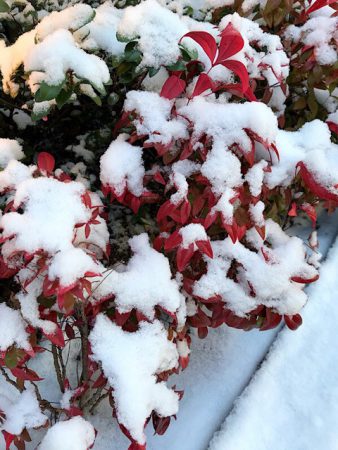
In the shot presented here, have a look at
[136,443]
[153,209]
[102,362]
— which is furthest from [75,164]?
[136,443]

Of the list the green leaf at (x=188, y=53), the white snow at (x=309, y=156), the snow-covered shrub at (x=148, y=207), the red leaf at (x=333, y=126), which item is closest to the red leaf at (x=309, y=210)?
the snow-covered shrub at (x=148, y=207)

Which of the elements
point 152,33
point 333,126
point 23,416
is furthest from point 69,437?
point 333,126

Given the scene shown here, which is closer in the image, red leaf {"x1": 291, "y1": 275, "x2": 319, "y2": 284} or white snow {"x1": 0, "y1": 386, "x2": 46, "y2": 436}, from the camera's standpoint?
white snow {"x1": 0, "y1": 386, "x2": 46, "y2": 436}

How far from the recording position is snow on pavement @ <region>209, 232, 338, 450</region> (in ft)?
4.45

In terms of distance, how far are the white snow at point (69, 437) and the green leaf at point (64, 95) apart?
681mm

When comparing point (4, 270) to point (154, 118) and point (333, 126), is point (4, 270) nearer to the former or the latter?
point (154, 118)

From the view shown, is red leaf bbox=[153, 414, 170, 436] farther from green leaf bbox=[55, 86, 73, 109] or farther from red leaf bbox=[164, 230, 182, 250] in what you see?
green leaf bbox=[55, 86, 73, 109]

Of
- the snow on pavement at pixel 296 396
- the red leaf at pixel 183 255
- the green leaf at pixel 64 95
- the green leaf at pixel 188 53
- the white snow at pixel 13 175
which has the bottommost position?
the snow on pavement at pixel 296 396

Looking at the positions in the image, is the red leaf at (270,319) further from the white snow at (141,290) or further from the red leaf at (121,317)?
the red leaf at (121,317)

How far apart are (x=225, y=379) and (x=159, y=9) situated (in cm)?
101

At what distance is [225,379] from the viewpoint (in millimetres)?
1486

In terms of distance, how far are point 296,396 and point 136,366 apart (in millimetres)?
599

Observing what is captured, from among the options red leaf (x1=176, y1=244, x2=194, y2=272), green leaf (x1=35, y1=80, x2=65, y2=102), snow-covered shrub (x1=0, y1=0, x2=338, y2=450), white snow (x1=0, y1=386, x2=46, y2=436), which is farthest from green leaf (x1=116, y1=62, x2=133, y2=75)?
white snow (x1=0, y1=386, x2=46, y2=436)

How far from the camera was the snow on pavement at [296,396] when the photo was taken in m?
1.36
